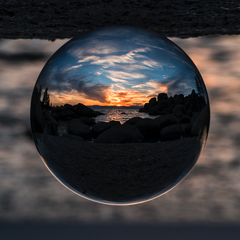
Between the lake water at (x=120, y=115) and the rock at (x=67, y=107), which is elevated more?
the rock at (x=67, y=107)

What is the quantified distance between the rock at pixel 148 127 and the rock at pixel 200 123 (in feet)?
0.25

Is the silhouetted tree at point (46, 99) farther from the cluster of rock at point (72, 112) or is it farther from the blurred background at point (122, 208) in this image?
the blurred background at point (122, 208)

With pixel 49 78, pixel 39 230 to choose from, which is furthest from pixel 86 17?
pixel 39 230

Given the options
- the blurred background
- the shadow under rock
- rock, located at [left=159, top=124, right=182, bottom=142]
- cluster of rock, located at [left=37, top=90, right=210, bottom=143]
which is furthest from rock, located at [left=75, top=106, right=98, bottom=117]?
the shadow under rock


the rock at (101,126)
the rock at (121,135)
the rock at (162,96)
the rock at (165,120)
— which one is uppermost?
the rock at (162,96)

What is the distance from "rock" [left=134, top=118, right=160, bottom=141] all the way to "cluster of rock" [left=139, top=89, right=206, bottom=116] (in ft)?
0.04

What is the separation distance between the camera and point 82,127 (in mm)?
364

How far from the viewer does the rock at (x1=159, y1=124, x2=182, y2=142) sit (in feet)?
1.22

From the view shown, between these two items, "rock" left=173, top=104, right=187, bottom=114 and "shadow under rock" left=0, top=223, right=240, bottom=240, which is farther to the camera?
"shadow under rock" left=0, top=223, right=240, bottom=240

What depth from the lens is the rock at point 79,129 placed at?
0.36 metres

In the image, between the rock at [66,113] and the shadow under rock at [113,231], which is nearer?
the rock at [66,113]

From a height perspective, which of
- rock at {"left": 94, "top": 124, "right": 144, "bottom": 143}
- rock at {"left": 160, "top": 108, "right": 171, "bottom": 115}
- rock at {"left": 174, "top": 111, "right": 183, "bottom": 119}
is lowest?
rock at {"left": 94, "top": 124, "right": 144, "bottom": 143}

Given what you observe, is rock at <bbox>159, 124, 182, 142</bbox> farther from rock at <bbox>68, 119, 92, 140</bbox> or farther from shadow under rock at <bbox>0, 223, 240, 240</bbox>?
shadow under rock at <bbox>0, 223, 240, 240</bbox>

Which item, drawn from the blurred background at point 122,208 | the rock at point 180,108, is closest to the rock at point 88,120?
the rock at point 180,108
